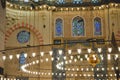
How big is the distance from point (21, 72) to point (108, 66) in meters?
5.61

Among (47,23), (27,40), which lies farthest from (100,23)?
(27,40)

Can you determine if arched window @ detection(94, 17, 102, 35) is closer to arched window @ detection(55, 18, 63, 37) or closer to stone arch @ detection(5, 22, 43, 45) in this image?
arched window @ detection(55, 18, 63, 37)

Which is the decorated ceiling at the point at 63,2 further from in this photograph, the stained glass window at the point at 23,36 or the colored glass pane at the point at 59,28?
the stained glass window at the point at 23,36

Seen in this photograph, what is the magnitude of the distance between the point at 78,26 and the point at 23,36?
375cm

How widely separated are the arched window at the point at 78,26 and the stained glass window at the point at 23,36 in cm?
307

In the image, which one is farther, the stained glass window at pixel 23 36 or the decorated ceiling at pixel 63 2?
the decorated ceiling at pixel 63 2

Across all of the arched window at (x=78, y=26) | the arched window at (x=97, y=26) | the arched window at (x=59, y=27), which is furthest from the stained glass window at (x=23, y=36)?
the arched window at (x=97, y=26)

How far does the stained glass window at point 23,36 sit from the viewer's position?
72.8ft

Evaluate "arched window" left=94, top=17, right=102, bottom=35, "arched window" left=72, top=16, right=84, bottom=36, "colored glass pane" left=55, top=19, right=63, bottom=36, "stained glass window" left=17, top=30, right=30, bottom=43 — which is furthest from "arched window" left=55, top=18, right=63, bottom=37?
"arched window" left=94, top=17, right=102, bottom=35

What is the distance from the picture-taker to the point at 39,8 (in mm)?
22250

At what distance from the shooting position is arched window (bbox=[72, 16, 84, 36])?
22562 millimetres

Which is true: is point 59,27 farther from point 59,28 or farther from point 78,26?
point 78,26

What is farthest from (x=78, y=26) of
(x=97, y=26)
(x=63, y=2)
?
(x=63, y=2)

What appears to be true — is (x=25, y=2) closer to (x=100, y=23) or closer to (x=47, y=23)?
(x=47, y=23)
